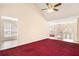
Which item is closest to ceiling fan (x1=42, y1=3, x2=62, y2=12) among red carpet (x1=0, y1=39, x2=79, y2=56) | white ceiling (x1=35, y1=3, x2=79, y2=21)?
white ceiling (x1=35, y1=3, x2=79, y2=21)

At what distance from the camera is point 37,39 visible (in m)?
1.27

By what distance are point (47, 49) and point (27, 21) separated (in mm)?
364

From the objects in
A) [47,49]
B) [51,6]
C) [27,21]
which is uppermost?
[51,6]

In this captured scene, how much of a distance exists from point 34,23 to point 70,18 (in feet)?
1.23

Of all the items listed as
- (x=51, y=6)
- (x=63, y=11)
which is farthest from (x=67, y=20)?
(x=51, y=6)

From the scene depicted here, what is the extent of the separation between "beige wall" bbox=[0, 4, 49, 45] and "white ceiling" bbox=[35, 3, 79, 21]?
58 millimetres

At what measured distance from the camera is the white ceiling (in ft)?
3.94

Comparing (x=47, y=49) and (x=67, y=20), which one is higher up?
(x=67, y=20)

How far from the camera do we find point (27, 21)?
126 cm

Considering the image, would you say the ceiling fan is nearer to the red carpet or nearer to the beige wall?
the beige wall

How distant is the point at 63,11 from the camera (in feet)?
4.03

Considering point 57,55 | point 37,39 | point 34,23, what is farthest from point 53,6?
point 57,55

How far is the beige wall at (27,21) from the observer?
1227mm

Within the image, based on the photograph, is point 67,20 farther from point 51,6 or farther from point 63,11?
point 51,6
